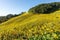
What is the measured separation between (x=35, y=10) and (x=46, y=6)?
8.57ft

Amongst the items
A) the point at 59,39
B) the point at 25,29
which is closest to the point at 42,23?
the point at 25,29

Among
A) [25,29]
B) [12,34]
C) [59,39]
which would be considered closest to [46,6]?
[25,29]

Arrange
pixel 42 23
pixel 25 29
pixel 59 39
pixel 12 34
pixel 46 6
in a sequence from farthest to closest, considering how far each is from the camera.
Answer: pixel 46 6 → pixel 42 23 → pixel 25 29 → pixel 12 34 → pixel 59 39

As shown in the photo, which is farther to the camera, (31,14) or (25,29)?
(31,14)

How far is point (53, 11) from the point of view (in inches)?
1829

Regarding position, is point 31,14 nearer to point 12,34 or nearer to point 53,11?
point 53,11

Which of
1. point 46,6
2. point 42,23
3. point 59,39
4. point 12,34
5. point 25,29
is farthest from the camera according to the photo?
point 46,6

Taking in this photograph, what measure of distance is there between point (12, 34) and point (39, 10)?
54.0 feet

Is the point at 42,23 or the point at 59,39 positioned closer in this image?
the point at 59,39

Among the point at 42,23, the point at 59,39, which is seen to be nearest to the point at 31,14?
the point at 42,23

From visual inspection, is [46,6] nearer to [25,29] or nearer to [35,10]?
[35,10]

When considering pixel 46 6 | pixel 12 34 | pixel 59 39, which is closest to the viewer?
pixel 59 39

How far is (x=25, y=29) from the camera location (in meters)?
32.8

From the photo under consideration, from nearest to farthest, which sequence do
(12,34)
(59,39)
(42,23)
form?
(59,39) < (12,34) < (42,23)
